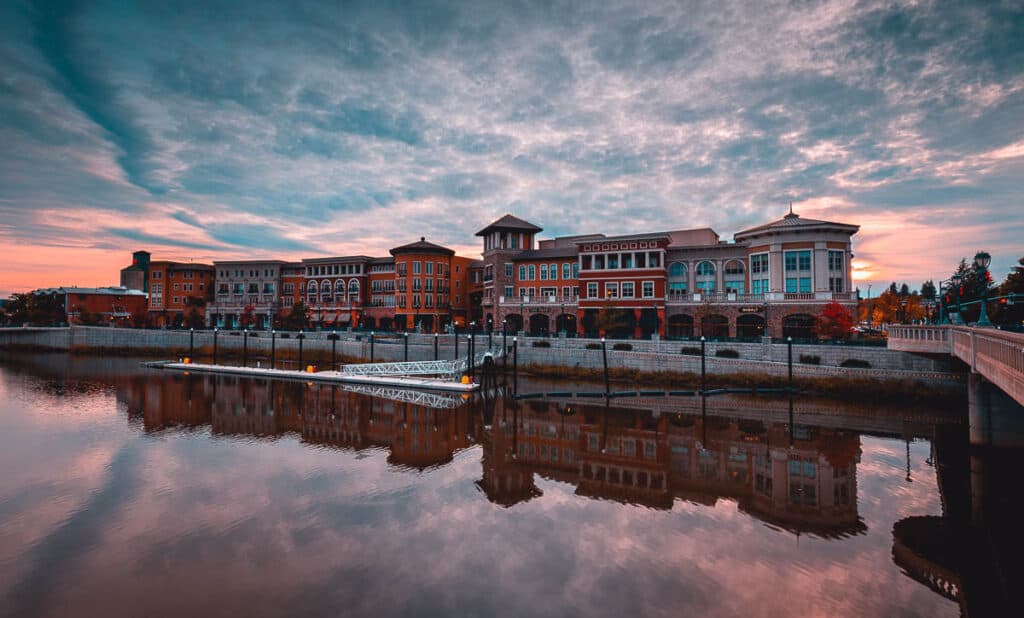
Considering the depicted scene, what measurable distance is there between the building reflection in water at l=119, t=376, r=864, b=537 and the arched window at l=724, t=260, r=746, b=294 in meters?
26.3

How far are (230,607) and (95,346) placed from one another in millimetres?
85159

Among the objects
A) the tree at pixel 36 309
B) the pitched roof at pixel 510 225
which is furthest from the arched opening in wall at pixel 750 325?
the tree at pixel 36 309

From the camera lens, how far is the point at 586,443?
26.2m

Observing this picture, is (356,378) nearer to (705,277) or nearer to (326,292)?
(705,277)

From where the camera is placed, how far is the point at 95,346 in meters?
75.0

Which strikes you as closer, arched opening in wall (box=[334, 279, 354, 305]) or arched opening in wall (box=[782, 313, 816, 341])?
arched opening in wall (box=[782, 313, 816, 341])

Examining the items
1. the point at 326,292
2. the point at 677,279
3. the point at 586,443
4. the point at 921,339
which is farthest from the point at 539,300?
the point at 326,292

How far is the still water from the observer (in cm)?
1175

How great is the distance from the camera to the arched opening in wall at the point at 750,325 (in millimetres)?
49969

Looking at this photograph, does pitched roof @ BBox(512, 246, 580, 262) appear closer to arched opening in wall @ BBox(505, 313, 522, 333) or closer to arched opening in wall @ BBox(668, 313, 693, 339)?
arched opening in wall @ BBox(505, 313, 522, 333)

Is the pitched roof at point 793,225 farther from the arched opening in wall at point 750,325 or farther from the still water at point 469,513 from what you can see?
the still water at point 469,513

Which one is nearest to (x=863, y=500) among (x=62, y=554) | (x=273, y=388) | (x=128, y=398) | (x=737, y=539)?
(x=737, y=539)

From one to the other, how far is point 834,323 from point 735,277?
509 inches

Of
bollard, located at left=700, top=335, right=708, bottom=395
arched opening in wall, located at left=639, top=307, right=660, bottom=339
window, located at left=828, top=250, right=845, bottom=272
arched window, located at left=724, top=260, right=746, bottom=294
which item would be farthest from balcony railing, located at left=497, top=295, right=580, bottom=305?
window, located at left=828, top=250, right=845, bottom=272
